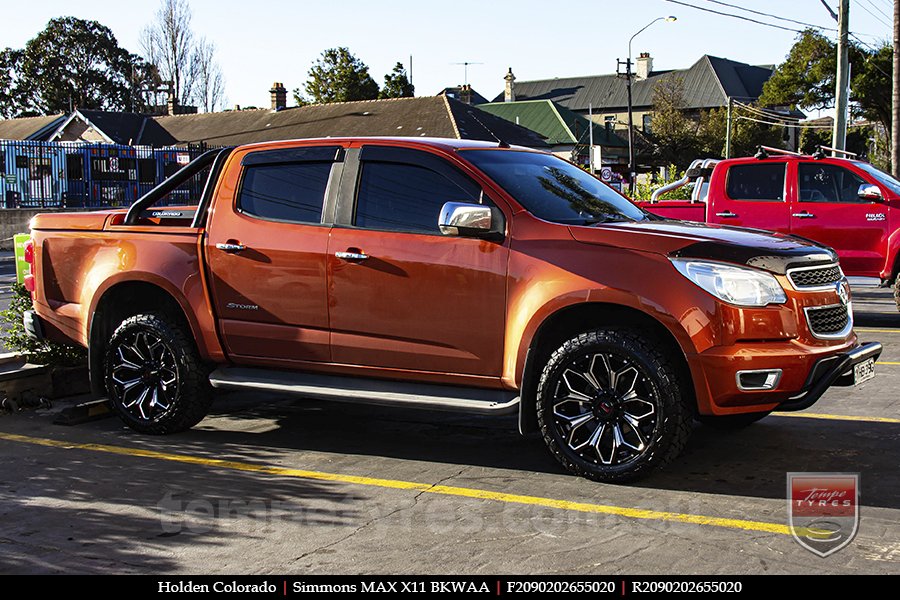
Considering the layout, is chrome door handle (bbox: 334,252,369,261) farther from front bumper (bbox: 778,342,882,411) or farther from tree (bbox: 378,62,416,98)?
tree (bbox: 378,62,416,98)

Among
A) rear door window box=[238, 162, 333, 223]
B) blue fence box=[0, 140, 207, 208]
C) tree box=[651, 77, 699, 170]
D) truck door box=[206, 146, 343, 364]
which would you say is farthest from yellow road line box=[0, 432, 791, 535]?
tree box=[651, 77, 699, 170]

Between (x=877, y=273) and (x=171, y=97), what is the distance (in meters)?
70.8

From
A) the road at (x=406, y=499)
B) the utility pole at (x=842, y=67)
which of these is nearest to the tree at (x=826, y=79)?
the utility pole at (x=842, y=67)

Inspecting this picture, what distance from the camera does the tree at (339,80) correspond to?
72.0m

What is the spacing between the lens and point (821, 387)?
5.55m

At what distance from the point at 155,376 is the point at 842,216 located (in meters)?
8.96

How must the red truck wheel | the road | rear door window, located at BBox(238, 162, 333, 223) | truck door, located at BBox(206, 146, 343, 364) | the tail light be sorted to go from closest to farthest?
the road
truck door, located at BBox(206, 146, 343, 364)
rear door window, located at BBox(238, 162, 333, 223)
the red truck wheel
the tail light

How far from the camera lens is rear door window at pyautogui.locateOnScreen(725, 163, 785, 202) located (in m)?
13.2

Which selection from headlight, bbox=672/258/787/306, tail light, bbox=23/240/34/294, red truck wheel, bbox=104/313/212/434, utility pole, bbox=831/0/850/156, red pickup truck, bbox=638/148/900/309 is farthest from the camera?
utility pole, bbox=831/0/850/156

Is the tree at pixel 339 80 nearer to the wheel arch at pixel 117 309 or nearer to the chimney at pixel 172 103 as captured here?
the chimney at pixel 172 103

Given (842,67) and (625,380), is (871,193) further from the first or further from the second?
(842,67)

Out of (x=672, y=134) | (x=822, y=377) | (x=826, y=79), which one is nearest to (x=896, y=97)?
(x=822, y=377)
